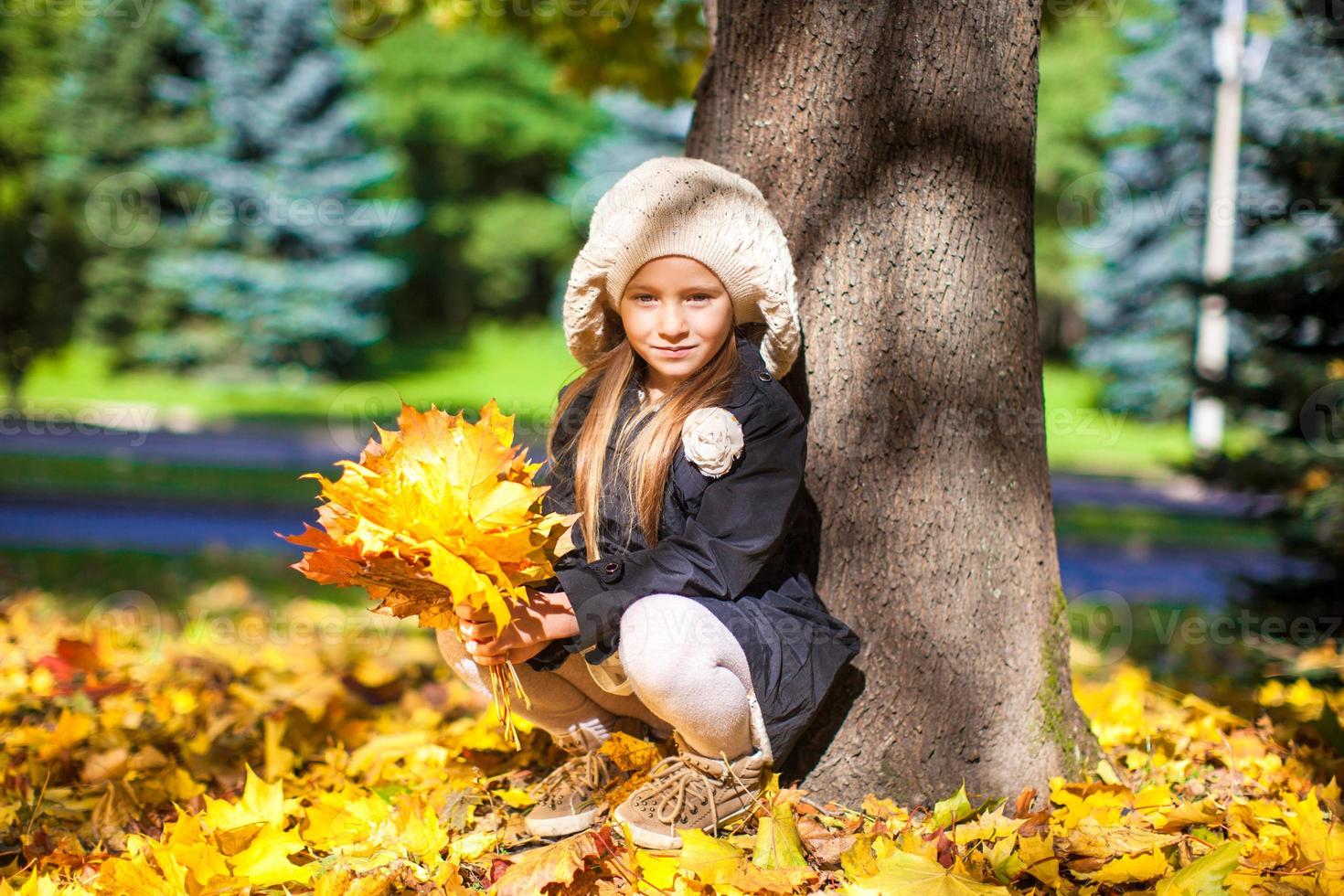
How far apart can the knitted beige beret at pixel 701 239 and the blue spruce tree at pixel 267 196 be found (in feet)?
52.4

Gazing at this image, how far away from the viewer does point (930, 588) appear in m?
2.33

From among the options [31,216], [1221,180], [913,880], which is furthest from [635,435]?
[31,216]

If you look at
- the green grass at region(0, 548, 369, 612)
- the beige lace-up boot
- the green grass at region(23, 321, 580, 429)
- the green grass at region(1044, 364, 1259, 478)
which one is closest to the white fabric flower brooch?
the beige lace-up boot

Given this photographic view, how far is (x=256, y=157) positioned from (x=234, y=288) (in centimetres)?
223

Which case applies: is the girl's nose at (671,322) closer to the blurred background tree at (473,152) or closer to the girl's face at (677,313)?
the girl's face at (677,313)

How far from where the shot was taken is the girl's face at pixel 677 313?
2.14 metres

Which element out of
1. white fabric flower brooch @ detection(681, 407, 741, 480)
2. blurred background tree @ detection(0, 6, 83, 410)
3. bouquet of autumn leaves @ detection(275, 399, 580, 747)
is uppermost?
blurred background tree @ detection(0, 6, 83, 410)

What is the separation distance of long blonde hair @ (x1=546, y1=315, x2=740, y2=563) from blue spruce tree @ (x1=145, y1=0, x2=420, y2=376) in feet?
52.1

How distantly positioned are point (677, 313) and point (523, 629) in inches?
28.1

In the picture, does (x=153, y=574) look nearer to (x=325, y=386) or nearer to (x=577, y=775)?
(x=577, y=775)

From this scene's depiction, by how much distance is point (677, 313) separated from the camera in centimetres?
215

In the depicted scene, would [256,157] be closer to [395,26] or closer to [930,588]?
[395,26]

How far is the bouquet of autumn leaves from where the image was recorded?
1.79 meters

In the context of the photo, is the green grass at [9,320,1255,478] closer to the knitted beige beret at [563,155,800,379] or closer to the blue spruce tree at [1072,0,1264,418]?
the blue spruce tree at [1072,0,1264,418]
